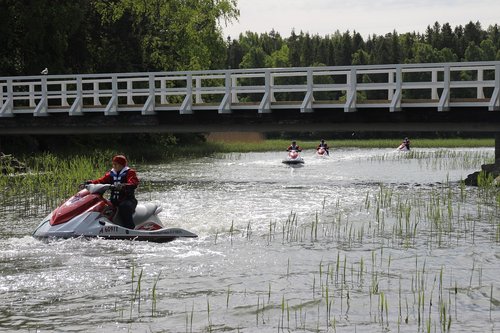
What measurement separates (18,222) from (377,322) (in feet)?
32.3

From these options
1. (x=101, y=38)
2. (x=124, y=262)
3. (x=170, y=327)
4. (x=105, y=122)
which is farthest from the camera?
(x=101, y=38)

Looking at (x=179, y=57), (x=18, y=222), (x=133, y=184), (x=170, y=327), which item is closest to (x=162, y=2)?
(x=179, y=57)

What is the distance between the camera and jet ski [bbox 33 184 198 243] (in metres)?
13.8

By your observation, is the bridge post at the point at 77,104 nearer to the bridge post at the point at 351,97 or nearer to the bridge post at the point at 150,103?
the bridge post at the point at 150,103

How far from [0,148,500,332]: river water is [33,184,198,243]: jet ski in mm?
184

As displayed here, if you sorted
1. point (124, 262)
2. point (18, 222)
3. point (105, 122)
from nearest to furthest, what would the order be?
point (124, 262), point (18, 222), point (105, 122)

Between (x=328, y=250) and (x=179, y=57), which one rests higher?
→ (x=179, y=57)

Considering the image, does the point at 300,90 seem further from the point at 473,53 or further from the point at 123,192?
the point at 473,53

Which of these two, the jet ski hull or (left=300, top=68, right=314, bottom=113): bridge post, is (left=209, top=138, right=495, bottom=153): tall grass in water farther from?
the jet ski hull

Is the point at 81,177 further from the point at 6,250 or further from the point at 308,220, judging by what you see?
the point at 6,250

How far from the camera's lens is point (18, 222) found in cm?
1747

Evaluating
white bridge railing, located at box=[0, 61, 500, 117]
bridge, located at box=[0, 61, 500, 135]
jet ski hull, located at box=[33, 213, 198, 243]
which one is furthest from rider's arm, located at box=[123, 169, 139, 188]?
bridge, located at box=[0, 61, 500, 135]

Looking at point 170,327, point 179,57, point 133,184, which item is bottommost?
point 170,327

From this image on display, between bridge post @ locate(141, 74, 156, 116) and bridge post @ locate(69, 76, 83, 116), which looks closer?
bridge post @ locate(141, 74, 156, 116)
